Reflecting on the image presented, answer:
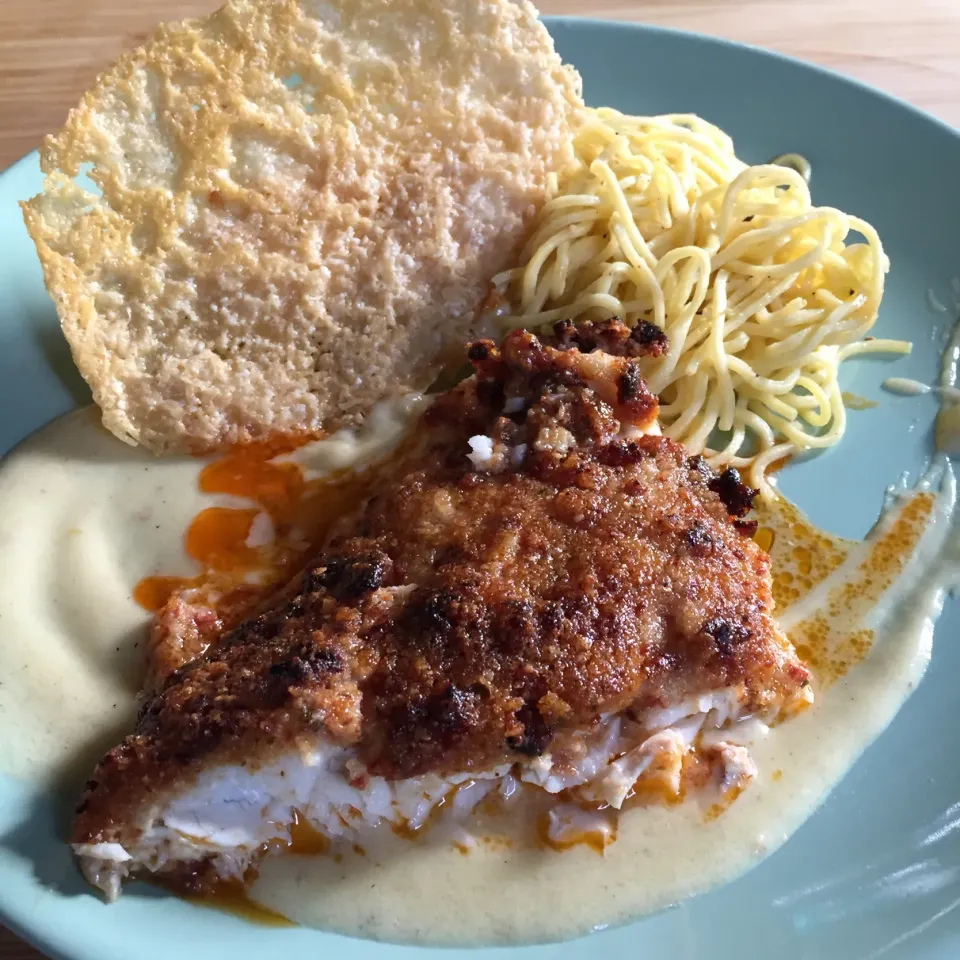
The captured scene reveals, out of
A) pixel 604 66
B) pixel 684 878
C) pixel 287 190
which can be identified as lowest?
pixel 684 878

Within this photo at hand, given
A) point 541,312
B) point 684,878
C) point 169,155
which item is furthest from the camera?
point 541,312

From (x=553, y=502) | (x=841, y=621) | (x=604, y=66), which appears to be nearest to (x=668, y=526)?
(x=553, y=502)

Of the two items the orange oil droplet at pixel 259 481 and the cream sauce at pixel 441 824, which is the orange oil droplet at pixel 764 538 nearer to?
the cream sauce at pixel 441 824

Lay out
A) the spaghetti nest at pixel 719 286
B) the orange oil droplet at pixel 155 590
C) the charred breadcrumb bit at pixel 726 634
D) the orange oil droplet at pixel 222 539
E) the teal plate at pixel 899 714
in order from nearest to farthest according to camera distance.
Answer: the teal plate at pixel 899 714
the charred breadcrumb bit at pixel 726 634
the orange oil droplet at pixel 155 590
the orange oil droplet at pixel 222 539
the spaghetti nest at pixel 719 286

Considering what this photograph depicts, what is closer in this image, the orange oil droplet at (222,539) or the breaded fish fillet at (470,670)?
the breaded fish fillet at (470,670)

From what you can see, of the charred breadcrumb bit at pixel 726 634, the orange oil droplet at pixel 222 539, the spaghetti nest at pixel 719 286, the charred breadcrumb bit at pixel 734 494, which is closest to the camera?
the charred breadcrumb bit at pixel 726 634

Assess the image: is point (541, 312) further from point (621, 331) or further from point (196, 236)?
point (196, 236)

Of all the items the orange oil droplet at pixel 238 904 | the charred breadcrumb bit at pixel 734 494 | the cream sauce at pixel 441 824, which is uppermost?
Answer: the charred breadcrumb bit at pixel 734 494

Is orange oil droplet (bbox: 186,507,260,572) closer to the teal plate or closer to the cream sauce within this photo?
the cream sauce

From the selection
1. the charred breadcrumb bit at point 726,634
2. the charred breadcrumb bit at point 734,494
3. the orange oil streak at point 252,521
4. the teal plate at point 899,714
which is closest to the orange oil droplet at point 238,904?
the teal plate at point 899,714
